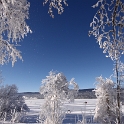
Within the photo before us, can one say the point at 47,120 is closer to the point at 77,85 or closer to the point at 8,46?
the point at 8,46

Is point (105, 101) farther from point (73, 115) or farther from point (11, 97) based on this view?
point (11, 97)

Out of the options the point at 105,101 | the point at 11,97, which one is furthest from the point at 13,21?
the point at 11,97

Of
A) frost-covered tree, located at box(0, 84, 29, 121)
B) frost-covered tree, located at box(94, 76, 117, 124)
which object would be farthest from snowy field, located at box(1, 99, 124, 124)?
frost-covered tree, located at box(0, 84, 29, 121)

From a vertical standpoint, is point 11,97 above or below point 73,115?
above

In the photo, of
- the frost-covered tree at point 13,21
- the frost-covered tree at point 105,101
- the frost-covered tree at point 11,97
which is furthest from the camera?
the frost-covered tree at point 11,97

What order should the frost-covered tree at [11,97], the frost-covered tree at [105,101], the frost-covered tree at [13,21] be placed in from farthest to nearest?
the frost-covered tree at [11,97]
the frost-covered tree at [105,101]
the frost-covered tree at [13,21]

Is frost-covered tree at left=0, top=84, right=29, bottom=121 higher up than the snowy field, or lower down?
higher up

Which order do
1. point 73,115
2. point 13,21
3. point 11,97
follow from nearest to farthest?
point 13,21
point 11,97
point 73,115

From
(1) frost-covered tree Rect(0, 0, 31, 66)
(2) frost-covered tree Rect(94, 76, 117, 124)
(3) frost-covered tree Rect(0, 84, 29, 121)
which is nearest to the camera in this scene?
(1) frost-covered tree Rect(0, 0, 31, 66)

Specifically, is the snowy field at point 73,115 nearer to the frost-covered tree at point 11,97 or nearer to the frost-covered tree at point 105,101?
the frost-covered tree at point 105,101

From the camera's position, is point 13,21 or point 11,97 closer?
point 13,21

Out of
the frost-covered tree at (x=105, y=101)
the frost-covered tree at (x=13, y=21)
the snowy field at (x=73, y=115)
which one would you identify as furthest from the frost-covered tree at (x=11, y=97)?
the frost-covered tree at (x=13, y=21)

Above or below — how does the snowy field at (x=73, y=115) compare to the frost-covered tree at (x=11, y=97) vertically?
below

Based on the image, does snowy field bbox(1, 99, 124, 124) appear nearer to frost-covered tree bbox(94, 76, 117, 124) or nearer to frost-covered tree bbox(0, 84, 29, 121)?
frost-covered tree bbox(94, 76, 117, 124)
